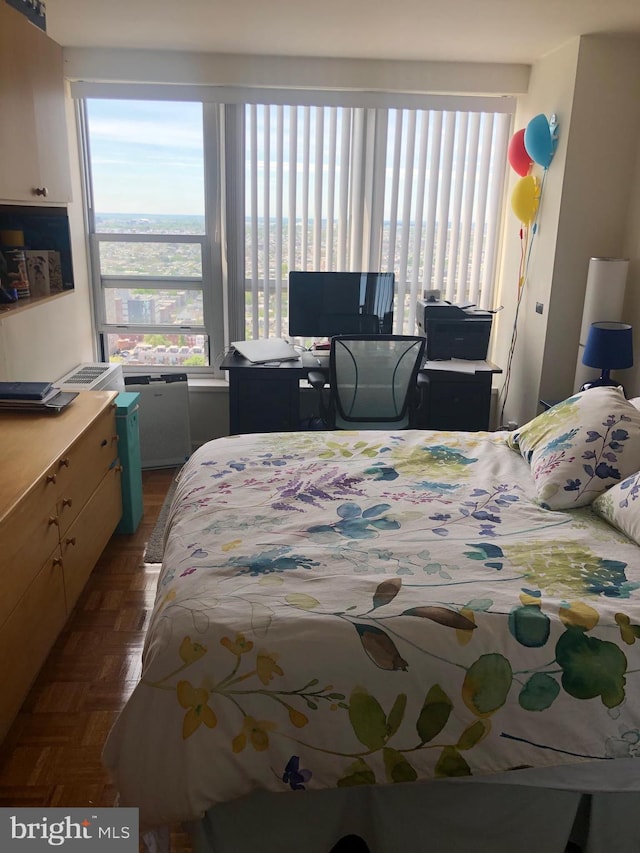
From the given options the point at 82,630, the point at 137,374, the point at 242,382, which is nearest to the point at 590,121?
the point at 242,382

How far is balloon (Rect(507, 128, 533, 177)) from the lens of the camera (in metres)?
3.81

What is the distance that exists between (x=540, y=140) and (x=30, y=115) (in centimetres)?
251

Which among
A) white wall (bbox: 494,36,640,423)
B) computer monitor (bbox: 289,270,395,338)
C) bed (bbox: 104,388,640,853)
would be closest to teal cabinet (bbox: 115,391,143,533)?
computer monitor (bbox: 289,270,395,338)

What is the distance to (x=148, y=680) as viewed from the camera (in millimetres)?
1407

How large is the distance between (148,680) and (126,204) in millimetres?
3465

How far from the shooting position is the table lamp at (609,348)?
10.3 ft

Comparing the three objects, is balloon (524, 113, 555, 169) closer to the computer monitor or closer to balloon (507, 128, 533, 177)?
balloon (507, 128, 533, 177)

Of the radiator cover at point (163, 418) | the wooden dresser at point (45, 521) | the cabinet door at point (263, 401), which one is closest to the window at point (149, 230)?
the radiator cover at point (163, 418)

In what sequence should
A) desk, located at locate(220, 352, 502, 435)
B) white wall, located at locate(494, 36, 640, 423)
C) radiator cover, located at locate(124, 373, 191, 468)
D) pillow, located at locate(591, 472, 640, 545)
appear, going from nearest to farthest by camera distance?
pillow, located at locate(591, 472, 640, 545) → white wall, located at locate(494, 36, 640, 423) → desk, located at locate(220, 352, 502, 435) → radiator cover, located at locate(124, 373, 191, 468)

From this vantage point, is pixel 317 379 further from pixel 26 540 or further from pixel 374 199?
pixel 26 540

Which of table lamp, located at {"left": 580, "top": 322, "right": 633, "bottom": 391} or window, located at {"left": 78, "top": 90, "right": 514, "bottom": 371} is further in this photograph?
window, located at {"left": 78, "top": 90, "right": 514, "bottom": 371}

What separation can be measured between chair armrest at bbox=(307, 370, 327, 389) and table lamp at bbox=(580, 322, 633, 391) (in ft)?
4.33

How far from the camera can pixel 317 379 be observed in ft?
11.7

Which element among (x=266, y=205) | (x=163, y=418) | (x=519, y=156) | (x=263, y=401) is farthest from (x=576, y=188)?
(x=163, y=418)
